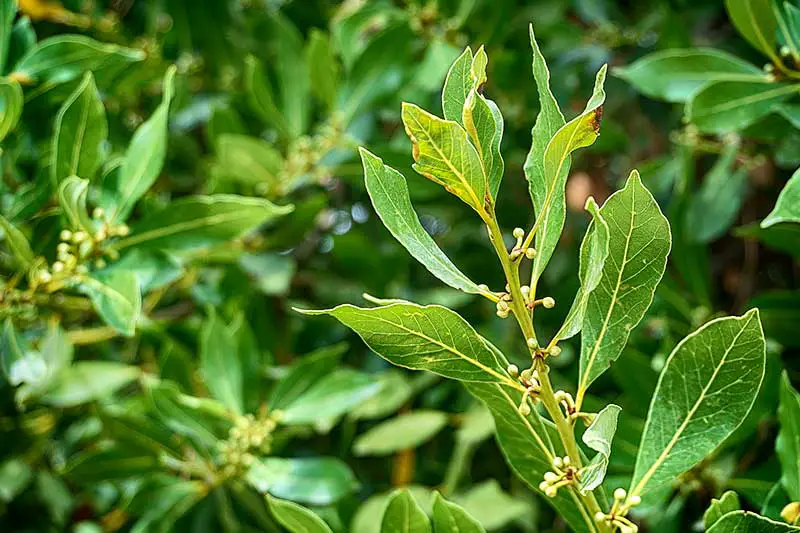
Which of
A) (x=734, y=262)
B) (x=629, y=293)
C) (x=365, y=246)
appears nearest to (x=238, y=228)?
(x=365, y=246)

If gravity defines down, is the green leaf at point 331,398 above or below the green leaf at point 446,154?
below

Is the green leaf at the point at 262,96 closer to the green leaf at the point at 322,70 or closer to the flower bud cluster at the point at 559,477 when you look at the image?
the green leaf at the point at 322,70

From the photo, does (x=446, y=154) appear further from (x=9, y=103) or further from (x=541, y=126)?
(x=9, y=103)

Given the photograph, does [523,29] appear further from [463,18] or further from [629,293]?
[629,293]

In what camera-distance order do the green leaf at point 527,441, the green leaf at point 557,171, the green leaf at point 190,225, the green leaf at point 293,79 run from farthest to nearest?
the green leaf at point 293,79, the green leaf at point 190,225, the green leaf at point 527,441, the green leaf at point 557,171

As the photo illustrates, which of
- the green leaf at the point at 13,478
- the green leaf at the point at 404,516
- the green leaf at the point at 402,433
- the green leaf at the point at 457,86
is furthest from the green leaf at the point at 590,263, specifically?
the green leaf at the point at 13,478

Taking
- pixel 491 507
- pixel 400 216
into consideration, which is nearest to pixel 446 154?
pixel 400 216
